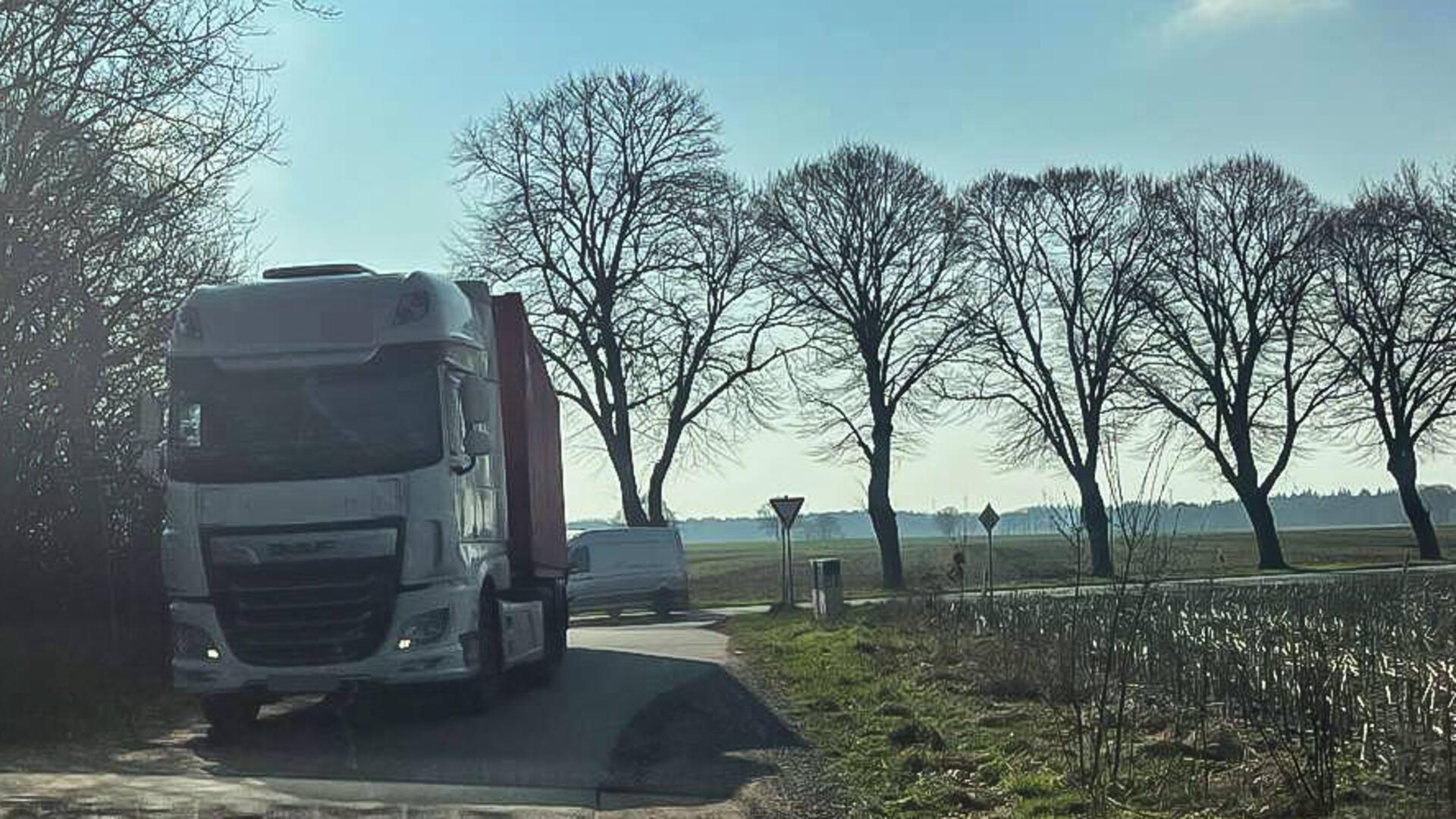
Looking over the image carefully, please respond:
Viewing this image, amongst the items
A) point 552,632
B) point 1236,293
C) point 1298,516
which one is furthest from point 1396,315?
point 1298,516

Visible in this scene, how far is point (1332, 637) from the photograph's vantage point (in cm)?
1262

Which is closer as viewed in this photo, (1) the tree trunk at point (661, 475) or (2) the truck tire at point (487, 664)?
(2) the truck tire at point (487, 664)

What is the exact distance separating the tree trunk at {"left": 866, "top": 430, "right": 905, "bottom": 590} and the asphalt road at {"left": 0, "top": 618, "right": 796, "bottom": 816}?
3004cm

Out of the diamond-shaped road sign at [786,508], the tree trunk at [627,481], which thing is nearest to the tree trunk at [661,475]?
the tree trunk at [627,481]

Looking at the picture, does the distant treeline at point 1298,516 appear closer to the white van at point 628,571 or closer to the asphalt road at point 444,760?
the white van at point 628,571

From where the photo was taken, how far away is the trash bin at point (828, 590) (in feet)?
97.1

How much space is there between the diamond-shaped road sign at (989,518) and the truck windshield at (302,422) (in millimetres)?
20494

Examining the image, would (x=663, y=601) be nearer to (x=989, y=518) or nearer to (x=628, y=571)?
(x=628, y=571)

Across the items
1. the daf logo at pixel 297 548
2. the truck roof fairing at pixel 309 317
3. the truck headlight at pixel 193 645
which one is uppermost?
the truck roof fairing at pixel 309 317

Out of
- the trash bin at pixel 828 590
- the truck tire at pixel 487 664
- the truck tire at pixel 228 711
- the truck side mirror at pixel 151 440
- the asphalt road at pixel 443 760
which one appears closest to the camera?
the asphalt road at pixel 443 760

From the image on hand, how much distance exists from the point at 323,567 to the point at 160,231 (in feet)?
22.3

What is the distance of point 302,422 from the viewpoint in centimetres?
1282

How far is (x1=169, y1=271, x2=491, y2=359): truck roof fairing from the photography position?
510 inches

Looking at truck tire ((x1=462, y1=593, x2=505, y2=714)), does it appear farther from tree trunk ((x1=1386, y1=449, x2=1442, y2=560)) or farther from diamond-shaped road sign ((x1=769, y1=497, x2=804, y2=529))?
tree trunk ((x1=1386, y1=449, x2=1442, y2=560))
